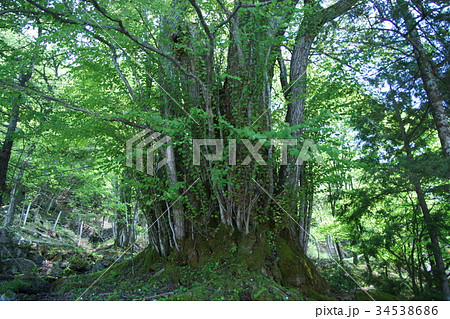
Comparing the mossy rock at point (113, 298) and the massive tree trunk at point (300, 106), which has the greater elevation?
the massive tree trunk at point (300, 106)

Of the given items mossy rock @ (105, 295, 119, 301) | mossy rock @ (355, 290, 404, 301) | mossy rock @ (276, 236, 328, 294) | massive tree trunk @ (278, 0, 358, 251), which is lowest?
mossy rock @ (355, 290, 404, 301)

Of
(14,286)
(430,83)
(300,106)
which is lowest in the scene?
(14,286)

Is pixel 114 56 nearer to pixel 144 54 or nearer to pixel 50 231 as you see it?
pixel 144 54

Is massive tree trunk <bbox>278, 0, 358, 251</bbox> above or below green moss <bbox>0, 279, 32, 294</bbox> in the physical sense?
above

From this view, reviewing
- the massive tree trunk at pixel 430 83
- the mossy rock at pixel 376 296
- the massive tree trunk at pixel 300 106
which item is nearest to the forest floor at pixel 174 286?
the mossy rock at pixel 376 296

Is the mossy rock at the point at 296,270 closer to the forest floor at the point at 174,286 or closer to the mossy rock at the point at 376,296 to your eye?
the forest floor at the point at 174,286

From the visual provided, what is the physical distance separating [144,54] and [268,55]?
2.28 metres

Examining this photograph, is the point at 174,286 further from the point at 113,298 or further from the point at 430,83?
the point at 430,83

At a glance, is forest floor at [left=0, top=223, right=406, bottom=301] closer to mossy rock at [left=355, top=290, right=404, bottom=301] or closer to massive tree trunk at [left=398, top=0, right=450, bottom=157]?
mossy rock at [left=355, top=290, right=404, bottom=301]

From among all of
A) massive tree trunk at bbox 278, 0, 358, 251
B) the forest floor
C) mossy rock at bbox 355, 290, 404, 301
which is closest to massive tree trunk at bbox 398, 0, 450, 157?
massive tree trunk at bbox 278, 0, 358, 251

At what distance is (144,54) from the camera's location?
5.10m

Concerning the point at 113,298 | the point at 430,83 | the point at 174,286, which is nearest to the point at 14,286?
the point at 113,298

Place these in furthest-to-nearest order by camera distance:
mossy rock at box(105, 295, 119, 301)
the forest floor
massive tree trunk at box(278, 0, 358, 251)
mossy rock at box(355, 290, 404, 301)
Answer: massive tree trunk at box(278, 0, 358, 251) → mossy rock at box(355, 290, 404, 301) → mossy rock at box(105, 295, 119, 301) → the forest floor

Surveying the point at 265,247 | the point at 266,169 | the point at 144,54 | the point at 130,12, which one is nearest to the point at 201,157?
the point at 266,169
